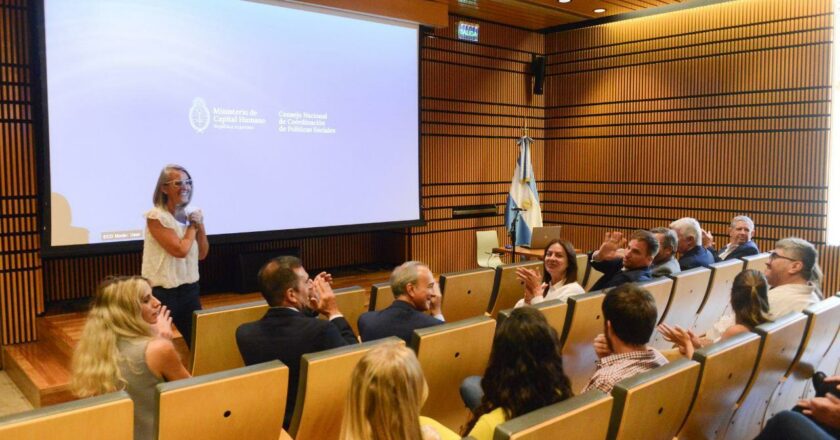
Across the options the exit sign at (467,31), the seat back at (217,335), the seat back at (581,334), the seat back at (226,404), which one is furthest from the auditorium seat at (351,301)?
the exit sign at (467,31)

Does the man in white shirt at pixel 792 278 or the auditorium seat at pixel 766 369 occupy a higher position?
the man in white shirt at pixel 792 278

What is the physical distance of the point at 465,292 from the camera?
420cm

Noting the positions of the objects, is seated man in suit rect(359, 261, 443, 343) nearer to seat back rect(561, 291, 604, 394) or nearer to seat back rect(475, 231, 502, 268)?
seat back rect(561, 291, 604, 394)

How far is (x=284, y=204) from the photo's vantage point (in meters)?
6.22

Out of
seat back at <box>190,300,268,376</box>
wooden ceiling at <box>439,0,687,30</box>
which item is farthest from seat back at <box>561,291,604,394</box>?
wooden ceiling at <box>439,0,687,30</box>

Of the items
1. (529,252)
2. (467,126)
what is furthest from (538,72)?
(529,252)

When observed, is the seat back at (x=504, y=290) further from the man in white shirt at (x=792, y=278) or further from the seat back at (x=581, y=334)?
the man in white shirt at (x=792, y=278)

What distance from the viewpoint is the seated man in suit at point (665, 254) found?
4551mm

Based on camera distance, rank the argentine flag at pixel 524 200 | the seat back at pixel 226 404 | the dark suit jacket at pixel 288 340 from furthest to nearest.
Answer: the argentine flag at pixel 524 200
the dark suit jacket at pixel 288 340
the seat back at pixel 226 404

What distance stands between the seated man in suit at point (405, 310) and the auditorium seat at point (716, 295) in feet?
7.57

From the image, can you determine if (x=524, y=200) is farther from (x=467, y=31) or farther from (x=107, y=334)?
(x=107, y=334)

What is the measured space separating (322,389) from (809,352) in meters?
2.43

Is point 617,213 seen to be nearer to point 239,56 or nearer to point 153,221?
point 239,56

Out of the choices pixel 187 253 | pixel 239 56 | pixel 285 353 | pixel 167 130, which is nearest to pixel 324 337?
pixel 285 353
